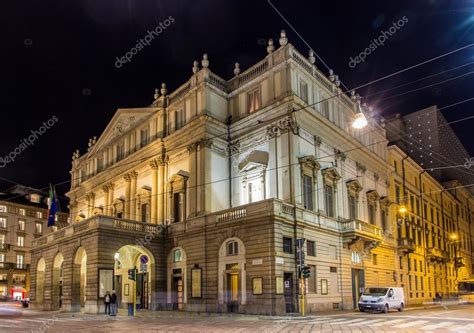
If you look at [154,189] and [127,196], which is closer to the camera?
[154,189]

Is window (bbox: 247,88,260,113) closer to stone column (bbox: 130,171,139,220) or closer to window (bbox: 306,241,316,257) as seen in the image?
window (bbox: 306,241,316,257)

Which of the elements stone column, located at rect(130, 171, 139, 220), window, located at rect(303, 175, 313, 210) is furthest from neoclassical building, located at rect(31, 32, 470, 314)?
stone column, located at rect(130, 171, 139, 220)

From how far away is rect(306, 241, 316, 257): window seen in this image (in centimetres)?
3269

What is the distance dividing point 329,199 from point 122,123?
2196 centimetres

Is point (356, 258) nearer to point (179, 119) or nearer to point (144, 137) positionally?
point (179, 119)

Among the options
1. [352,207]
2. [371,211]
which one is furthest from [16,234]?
[352,207]

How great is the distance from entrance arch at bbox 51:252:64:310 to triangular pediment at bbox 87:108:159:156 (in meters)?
13.2

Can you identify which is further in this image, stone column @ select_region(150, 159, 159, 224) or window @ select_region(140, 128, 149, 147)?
window @ select_region(140, 128, 149, 147)

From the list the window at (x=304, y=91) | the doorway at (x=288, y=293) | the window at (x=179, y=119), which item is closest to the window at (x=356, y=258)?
the doorway at (x=288, y=293)

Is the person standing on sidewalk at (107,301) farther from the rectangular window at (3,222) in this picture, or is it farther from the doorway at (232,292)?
the rectangular window at (3,222)

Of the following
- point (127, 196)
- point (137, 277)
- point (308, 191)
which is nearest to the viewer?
point (308, 191)

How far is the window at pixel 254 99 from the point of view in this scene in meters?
37.0

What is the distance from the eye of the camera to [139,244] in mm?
36094

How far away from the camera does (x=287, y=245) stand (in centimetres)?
3094
